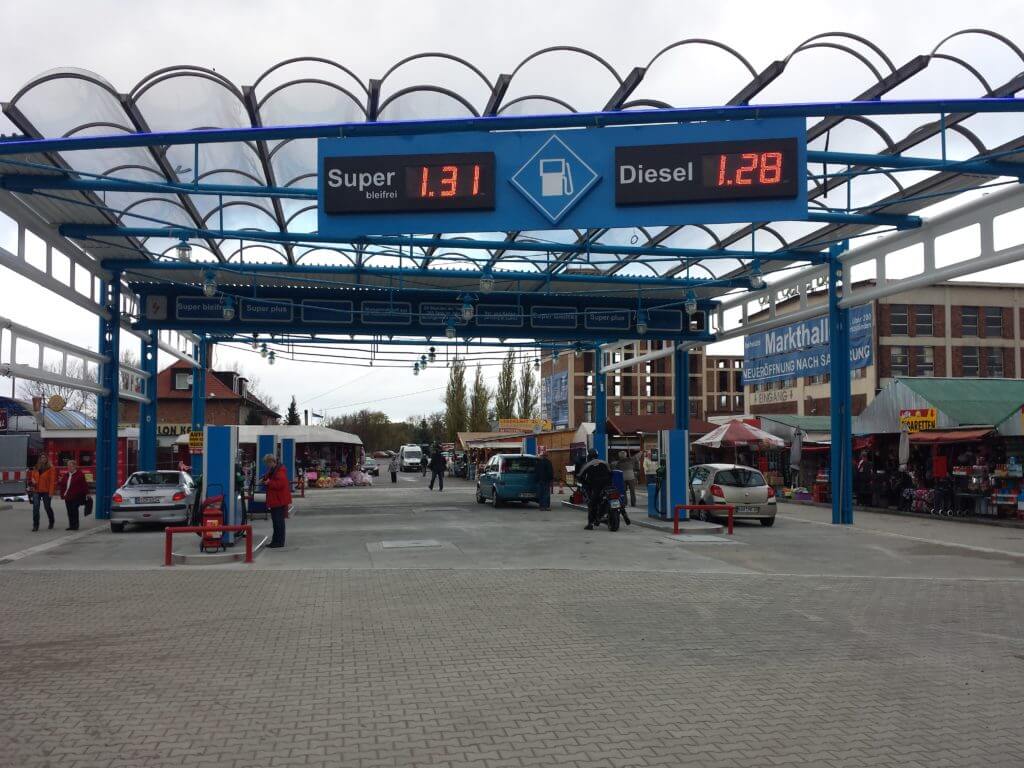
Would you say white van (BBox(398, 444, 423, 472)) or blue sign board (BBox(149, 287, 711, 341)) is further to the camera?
white van (BBox(398, 444, 423, 472))

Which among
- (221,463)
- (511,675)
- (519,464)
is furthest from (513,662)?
(519,464)

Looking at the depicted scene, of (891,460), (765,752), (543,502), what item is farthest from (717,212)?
(891,460)

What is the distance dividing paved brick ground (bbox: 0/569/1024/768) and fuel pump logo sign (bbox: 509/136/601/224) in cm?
478

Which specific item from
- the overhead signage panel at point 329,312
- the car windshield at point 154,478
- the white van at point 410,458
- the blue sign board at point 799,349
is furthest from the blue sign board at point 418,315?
the white van at point 410,458

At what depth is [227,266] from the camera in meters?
20.1

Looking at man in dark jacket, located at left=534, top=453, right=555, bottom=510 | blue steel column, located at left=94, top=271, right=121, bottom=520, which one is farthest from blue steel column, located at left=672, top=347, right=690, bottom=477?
blue steel column, located at left=94, top=271, right=121, bottom=520

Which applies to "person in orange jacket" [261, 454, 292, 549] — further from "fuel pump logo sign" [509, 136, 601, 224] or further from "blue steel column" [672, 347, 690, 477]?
"blue steel column" [672, 347, 690, 477]

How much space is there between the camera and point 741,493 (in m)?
21.2

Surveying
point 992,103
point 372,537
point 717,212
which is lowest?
point 372,537

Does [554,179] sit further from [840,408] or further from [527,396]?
[527,396]

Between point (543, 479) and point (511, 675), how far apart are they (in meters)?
19.0

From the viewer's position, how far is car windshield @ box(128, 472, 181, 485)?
66.5ft

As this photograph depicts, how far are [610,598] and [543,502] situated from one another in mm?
15999

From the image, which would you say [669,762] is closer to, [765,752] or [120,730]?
[765,752]
